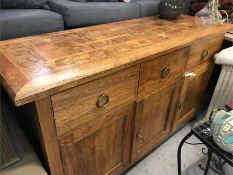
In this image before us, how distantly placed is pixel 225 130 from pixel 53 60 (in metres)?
0.71

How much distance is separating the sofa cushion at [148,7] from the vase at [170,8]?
0.31 ft

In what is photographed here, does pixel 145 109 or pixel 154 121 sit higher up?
pixel 145 109

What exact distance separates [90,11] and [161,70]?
1.65 feet

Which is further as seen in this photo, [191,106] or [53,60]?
[191,106]

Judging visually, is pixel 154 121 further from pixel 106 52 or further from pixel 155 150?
pixel 106 52

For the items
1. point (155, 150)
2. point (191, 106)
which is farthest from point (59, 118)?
point (191, 106)

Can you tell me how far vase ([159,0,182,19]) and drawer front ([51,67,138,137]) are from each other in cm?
66

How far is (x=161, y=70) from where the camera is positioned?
94cm

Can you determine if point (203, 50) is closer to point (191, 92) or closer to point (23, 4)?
point (191, 92)

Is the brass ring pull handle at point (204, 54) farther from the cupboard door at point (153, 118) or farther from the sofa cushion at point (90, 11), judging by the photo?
the sofa cushion at point (90, 11)

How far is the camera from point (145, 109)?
996mm

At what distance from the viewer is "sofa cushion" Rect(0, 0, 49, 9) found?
0.94 meters

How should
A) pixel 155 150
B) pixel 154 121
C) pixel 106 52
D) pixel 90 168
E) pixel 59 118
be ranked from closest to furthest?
pixel 59 118, pixel 106 52, pixel 90 168, pixel 154 121, pixel 155 150

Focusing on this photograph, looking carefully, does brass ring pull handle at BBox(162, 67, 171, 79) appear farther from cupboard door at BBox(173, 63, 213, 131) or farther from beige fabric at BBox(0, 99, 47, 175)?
beige fabric at BBox(0, 99, 47, 175)
